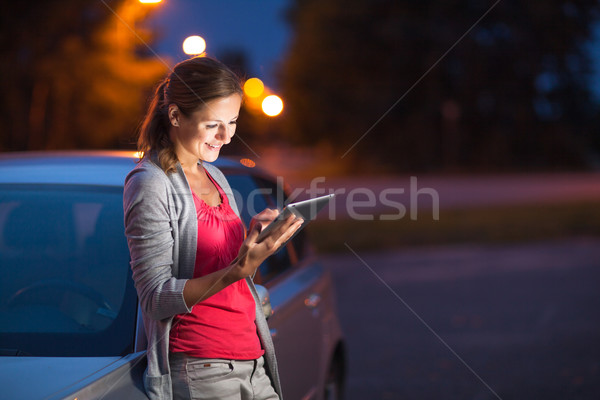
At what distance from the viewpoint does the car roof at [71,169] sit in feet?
8.49

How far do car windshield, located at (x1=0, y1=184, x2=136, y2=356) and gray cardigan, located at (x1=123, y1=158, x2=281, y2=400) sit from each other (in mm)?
241

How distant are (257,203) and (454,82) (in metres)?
33.1

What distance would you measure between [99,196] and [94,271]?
0.28 metres

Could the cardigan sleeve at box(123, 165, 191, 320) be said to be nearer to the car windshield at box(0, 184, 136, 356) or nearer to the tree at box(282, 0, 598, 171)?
the car windshield at box(0, 184, 136, 356)

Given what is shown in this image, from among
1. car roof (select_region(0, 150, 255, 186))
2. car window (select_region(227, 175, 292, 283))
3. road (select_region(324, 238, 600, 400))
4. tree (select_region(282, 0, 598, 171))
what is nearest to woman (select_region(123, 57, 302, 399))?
car roof (select_region(0, 150, 255, 186))

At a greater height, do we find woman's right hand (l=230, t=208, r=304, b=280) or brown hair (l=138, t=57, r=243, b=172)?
brown hair (l=138, t=57, r=243, b=172)

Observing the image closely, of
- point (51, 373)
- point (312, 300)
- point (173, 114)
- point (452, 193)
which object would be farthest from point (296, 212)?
point (452, 193)

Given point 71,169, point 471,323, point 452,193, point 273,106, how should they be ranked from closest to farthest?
point 71,169 < point 273,106 < point 471,323 < point 452,193

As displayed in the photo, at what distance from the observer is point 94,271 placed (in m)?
2.48

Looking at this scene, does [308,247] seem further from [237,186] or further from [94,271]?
[94,271]

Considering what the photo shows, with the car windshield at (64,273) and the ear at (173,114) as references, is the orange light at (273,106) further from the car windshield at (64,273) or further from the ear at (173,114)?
the ear at (173,114)

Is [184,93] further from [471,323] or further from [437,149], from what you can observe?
[437,149]

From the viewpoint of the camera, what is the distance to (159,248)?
189cm

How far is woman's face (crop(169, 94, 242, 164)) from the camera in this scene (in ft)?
6.71
